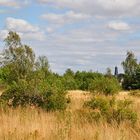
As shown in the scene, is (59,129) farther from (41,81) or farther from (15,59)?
(15,59)

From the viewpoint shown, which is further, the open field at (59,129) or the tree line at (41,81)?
the tree line at (41,81)

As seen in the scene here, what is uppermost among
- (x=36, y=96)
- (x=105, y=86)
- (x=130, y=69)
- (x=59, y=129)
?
(x=130, y=69)

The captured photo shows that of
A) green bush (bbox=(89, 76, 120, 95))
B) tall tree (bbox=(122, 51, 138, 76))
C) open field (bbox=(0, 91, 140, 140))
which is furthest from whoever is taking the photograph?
tall tree (bbox=(122, 51, 138, 76))

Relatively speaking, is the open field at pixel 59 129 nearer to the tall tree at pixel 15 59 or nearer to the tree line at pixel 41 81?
the tree line at pixel 41 81

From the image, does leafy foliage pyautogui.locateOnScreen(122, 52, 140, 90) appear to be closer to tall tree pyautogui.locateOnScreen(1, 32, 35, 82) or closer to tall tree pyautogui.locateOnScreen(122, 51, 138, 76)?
tall tree pyautogui.locateOnScreen(122, 51, 138, 76)

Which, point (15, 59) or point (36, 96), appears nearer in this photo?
point (36, 96)

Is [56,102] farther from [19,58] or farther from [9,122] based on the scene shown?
[19,58]

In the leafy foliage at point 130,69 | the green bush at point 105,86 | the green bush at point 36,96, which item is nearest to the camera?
the green bush at point 36,96

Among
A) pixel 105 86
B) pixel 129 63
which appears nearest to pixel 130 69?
pixel 129 63

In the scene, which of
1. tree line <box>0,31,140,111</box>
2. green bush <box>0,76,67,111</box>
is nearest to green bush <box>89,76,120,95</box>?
tree line <box>0,31,140,111</box>

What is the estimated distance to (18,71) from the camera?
60.5 meters

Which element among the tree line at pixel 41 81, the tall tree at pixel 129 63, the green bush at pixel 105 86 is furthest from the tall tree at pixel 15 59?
the tall tree at pixel 129 63

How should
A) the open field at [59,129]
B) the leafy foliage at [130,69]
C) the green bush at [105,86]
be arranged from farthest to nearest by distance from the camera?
the leafy foliage at [130,69], the green bush at [105,86], the open field at [59,129]

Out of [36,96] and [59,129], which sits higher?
[36,96]
